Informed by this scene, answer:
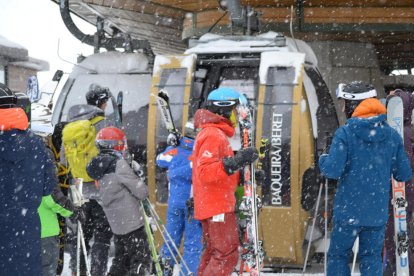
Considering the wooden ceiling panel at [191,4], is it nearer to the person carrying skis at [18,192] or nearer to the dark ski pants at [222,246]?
the dark ski pants at [222,246]

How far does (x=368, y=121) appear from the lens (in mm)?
5699

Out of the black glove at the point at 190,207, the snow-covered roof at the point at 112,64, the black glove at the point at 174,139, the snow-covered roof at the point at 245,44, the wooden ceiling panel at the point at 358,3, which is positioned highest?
the wooden ceiling panel at the point at 358,3

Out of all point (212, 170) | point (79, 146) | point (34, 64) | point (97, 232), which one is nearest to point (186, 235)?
point (97, 232)

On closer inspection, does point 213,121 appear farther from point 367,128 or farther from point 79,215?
point 79,215

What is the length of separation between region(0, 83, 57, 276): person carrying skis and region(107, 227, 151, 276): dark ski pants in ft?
6.75

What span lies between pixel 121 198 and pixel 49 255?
3.28 feet

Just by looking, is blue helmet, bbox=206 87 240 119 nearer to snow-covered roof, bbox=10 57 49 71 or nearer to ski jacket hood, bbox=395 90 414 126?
ski jacket hood, bbox=395 90 414 126

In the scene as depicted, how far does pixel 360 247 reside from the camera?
5781 mm

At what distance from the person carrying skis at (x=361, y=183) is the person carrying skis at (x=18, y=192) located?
224 centimetres

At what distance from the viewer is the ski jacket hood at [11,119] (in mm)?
4398

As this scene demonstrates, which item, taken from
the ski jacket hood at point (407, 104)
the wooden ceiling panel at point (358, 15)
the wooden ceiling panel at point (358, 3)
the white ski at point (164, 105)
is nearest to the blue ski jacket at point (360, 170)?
the ski jacket hood at point (407, 104)

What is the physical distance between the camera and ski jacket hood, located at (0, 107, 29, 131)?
173 inches

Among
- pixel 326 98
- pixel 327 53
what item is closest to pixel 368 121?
pixel 326 98

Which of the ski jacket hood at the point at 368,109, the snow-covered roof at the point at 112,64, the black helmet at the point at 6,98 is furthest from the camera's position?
the snow-covered roof at the point at 112,64
